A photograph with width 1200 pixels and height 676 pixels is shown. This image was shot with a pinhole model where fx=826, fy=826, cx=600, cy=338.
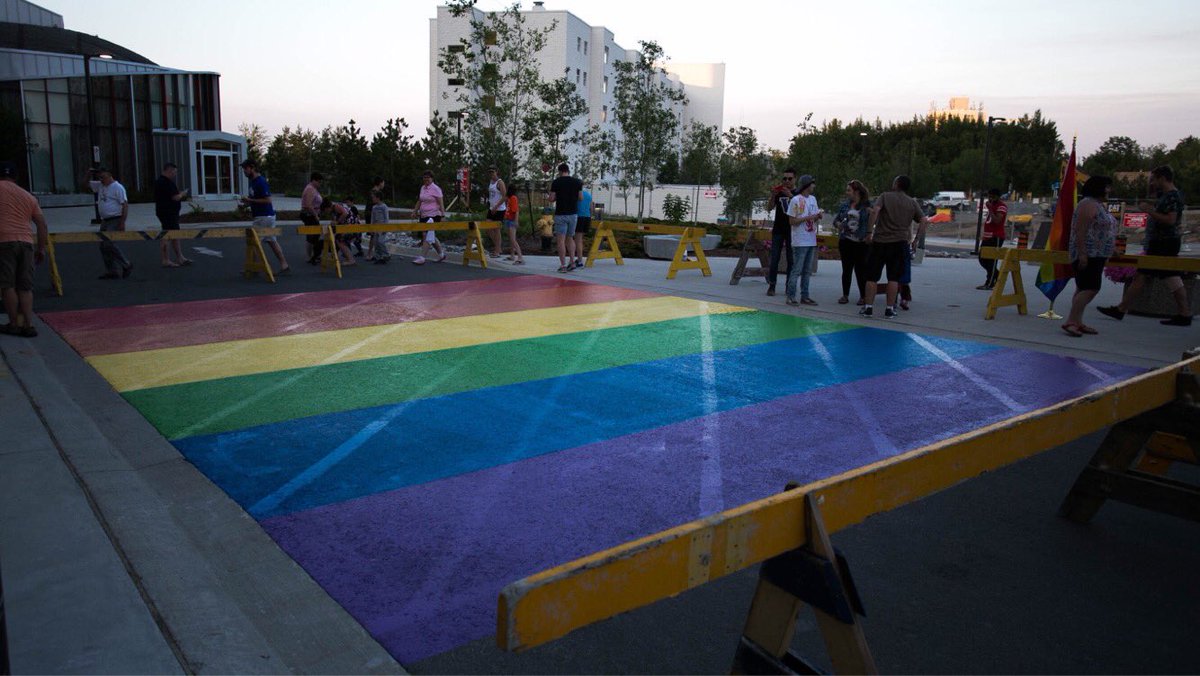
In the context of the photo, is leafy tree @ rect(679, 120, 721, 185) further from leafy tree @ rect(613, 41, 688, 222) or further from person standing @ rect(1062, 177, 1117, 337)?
person standing @ rect(1062, 177, 1117, 337)

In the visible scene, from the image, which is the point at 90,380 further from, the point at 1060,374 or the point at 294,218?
the point at 294,218

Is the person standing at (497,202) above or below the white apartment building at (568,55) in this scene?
below

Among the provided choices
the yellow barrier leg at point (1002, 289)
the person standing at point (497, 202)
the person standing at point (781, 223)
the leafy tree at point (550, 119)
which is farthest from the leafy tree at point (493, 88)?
the yellow barrier leg at point (1002, 289)

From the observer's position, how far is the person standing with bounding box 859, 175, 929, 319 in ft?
35.2

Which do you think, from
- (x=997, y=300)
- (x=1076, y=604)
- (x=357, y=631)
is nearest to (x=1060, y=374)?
(x=997, y=300)

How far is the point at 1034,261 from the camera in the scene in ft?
35.0

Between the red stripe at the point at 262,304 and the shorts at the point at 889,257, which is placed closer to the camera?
the red stripe at the point at 262,304

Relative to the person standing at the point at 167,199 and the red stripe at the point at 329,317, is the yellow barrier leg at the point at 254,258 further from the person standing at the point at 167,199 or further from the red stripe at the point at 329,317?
the red stripe at the point at 329,317

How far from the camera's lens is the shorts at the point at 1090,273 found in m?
9.59

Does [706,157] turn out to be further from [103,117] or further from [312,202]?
[312,202]

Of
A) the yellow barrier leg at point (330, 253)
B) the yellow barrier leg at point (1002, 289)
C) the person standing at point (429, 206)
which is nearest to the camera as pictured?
the yellow barrier leg at point (1002, 289)

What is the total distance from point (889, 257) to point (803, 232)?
1.31m

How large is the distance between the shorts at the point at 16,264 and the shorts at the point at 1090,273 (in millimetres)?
11723

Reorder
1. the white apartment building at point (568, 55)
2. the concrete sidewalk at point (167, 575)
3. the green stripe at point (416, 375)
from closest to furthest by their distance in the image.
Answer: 1. the concrete sidewalk at point (167, 575)
2. the green stripe at point (416, 375)
3. the white apartment building at point (568, 55)
